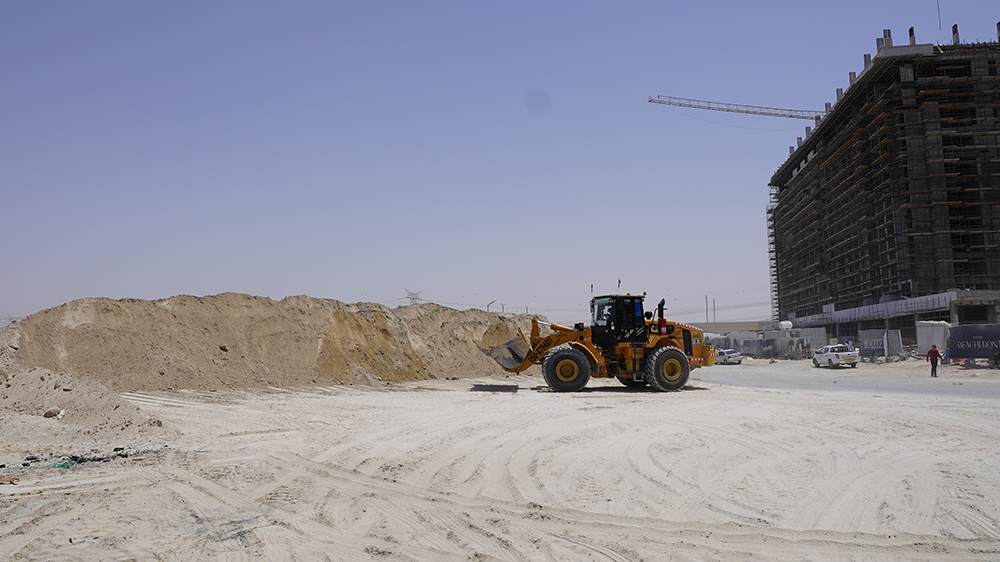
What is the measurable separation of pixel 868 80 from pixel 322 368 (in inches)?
2823

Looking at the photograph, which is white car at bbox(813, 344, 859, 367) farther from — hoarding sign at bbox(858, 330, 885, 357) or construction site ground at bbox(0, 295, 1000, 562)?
construction site ground at bbox(0, 295, 1000, 562)

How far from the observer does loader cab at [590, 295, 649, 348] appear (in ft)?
66.0

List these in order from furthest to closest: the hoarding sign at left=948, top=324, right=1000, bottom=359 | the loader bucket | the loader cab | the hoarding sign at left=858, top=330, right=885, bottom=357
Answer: the hoarding sign at left=858, top=330, right=885, bottom=357 → the hoarding sign at left=948, top=324, right=1000, bottom=359 → the loader bucket → the loader cab

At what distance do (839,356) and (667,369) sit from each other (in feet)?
73.0

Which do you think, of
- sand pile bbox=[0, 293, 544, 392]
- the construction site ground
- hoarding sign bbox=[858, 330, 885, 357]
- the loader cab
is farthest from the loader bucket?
hoarding sign bbox=[858, 330, 885, 357]

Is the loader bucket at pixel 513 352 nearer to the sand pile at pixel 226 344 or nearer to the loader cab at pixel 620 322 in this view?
the loader cab at pixel 620 322

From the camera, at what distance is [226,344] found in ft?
76.5

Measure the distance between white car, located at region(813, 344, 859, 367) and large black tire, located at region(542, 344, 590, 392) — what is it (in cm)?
2399

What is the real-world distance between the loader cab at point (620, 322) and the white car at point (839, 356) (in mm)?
22419

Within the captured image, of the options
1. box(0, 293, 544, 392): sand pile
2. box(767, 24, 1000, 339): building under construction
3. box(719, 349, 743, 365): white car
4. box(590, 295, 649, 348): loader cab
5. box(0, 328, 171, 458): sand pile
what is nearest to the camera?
box(0, 328, 171, 458): sand pile

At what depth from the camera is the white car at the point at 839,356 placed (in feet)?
121

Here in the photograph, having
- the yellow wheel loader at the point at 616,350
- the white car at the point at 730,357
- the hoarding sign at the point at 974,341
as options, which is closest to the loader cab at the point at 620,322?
the yellow wheel loader at the point at 616,350

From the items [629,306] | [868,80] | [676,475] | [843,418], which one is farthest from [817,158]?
[676,475]

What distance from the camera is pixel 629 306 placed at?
20.2 meters
